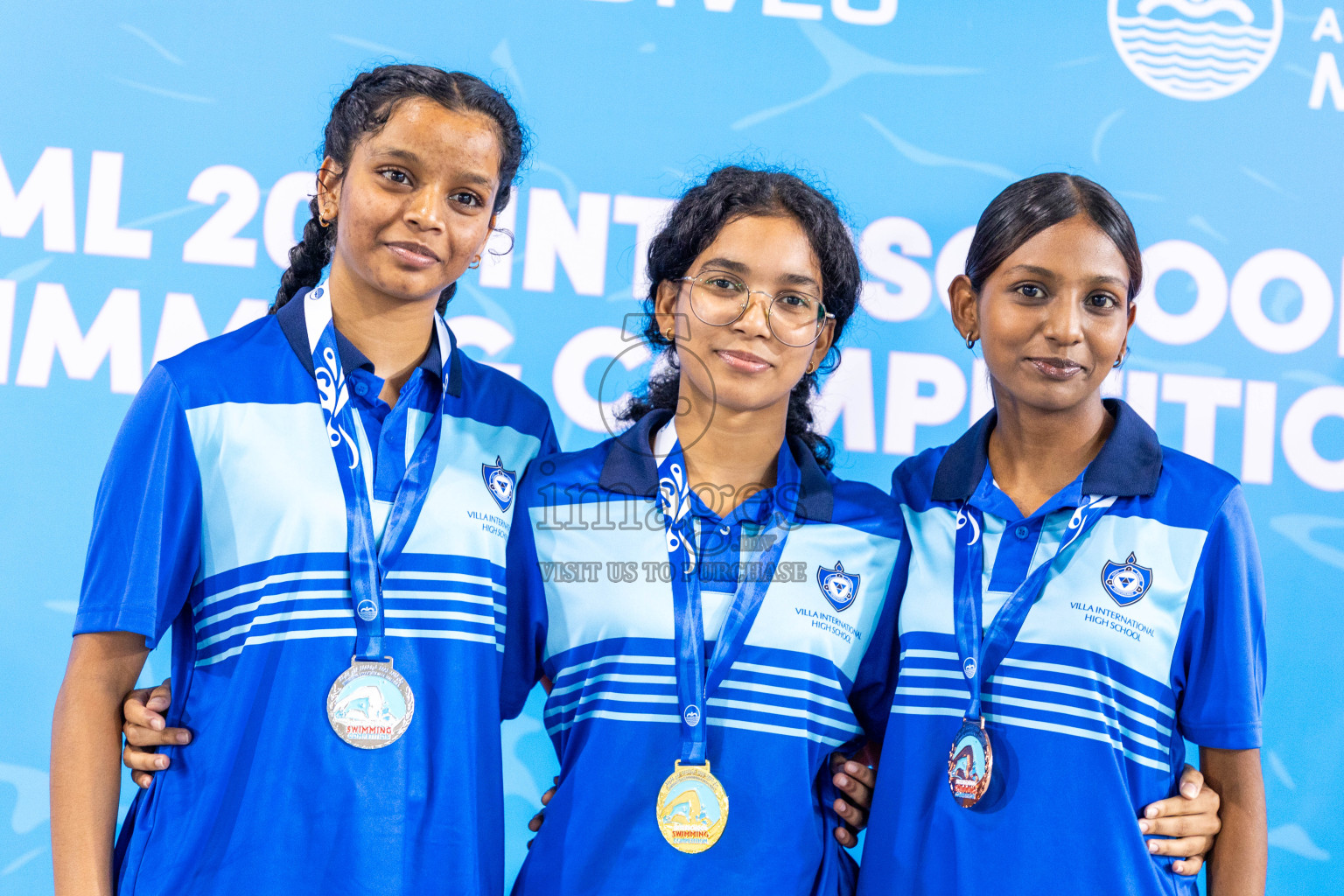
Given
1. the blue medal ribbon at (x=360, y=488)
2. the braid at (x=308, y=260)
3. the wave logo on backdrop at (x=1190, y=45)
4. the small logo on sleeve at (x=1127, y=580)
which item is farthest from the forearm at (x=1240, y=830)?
the wave logo on backdrop at (x=1190, y=45)

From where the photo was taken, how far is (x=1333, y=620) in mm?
3533

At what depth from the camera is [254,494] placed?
1936mm

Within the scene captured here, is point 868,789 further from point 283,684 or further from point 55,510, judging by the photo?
point 55,510

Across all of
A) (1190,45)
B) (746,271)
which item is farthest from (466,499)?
(1190,45)

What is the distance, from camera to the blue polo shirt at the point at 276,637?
6.15ft

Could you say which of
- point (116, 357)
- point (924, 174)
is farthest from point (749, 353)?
point (116, 357)

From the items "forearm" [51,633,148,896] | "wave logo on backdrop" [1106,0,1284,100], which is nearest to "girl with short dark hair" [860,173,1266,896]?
"forearm" [51,633,148,896]

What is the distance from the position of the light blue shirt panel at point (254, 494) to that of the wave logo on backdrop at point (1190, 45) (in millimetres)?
3094

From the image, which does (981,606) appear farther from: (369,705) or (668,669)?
(369,705)

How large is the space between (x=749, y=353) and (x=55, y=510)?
2445 mm

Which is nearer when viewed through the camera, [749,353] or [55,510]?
[749,353]

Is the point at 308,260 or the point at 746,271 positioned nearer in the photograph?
the point at 746,271

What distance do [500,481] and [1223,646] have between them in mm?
1461

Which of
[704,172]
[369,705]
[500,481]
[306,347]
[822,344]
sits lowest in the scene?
[369,705]
